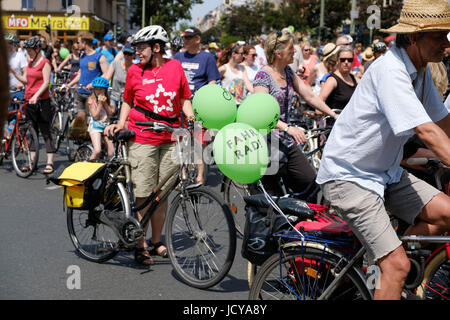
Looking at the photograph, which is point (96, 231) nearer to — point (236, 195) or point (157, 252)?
point (157, 252)

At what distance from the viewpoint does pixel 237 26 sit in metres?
82.4

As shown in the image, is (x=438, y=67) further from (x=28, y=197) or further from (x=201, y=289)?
(x=28, y=197)

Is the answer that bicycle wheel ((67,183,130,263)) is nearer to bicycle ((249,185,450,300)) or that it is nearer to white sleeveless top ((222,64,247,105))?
bicycle ((249,185,450,300))

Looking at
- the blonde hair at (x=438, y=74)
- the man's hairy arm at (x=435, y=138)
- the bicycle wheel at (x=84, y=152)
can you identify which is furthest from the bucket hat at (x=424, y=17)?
the bicycle wheel at (x=84, y=152)

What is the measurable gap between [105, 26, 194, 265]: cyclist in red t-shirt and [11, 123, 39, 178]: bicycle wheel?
4128 millimetres

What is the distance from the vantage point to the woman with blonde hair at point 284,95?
17.1 feet

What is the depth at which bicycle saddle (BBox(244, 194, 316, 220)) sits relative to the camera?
11.7ft

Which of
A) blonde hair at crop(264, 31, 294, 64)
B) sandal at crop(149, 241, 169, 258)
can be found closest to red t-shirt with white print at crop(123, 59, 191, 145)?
blonde hair at crop(264, 31, 294, 64)

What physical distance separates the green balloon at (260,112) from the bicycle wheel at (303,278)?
1.34 meters

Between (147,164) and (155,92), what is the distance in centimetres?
61

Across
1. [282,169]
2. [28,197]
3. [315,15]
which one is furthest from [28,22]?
[282,169]

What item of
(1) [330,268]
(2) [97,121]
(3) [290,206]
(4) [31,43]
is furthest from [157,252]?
(4) [31,43]
